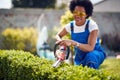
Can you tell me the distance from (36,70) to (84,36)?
0.85 metres

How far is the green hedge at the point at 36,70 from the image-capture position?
13.5ft

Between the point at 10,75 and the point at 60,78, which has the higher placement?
the point at 60,78

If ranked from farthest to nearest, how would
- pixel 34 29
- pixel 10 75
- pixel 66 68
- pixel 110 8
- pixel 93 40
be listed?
pixel 110 8
pixel 34 29
pixel 10 75
pixel 93 40
pixel 66 68

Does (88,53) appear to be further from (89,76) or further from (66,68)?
(89,76)

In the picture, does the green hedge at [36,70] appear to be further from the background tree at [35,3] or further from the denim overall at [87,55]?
the background tree at [35,3]

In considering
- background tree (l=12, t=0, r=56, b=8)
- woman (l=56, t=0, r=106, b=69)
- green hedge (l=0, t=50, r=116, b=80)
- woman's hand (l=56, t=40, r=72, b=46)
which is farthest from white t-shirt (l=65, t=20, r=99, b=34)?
background tree (l=12, t=0, r=56, b=8)

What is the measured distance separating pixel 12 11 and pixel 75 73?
12.1 meters

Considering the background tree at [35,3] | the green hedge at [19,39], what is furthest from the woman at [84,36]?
the background tree at [35,3]

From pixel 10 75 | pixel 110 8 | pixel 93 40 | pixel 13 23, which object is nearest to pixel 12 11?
pixel 13 23

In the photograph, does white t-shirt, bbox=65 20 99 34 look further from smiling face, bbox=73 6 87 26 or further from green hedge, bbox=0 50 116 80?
green hedge, bbox=0 50 116 80

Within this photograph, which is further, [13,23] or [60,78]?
[13,23]

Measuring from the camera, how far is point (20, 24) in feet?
53.4

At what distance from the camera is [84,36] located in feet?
17.0

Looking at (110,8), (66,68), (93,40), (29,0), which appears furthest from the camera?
(29,0)
